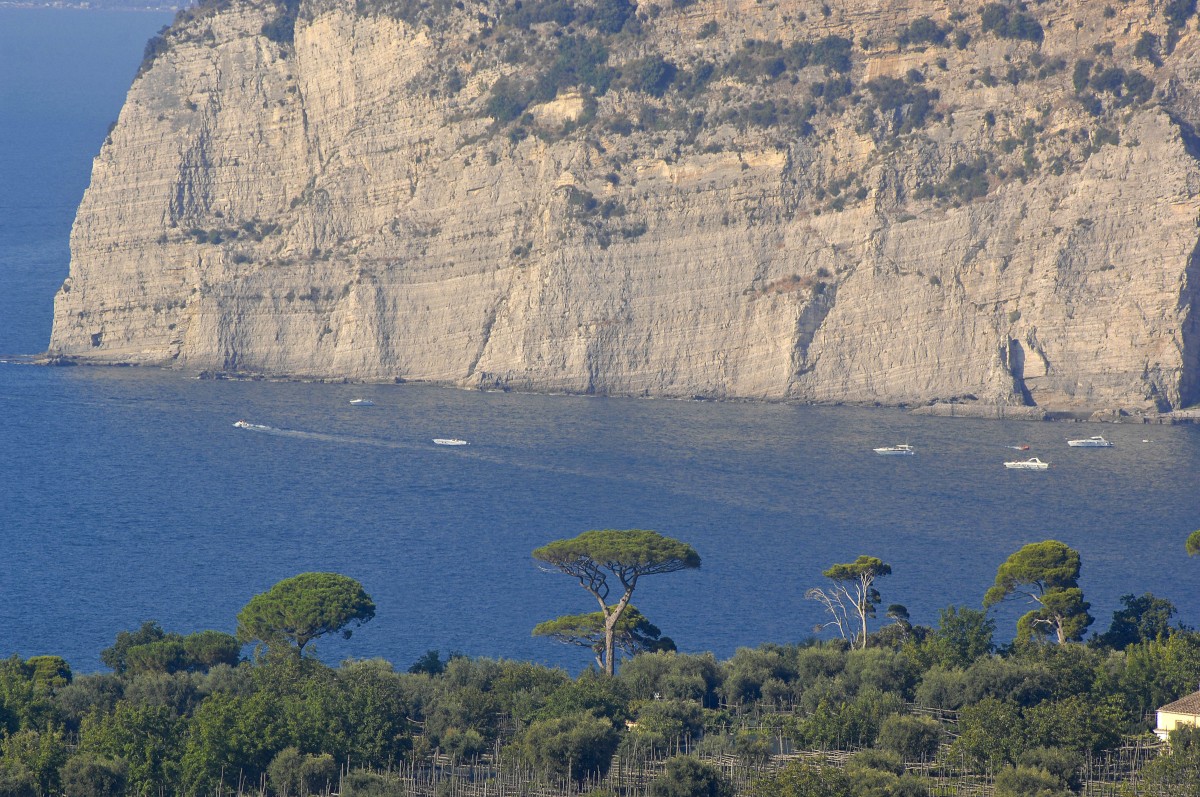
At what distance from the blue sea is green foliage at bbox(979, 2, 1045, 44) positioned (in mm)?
19665

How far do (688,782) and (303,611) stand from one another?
1451 centimetres

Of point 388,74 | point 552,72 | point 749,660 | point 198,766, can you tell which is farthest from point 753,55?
point 198,766

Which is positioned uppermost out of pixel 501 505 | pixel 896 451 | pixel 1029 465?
pixel 896 451

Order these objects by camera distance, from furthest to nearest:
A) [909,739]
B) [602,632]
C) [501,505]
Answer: [501,505] < [602,632] < [909,739]

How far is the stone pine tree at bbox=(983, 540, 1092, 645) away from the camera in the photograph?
46125 mm

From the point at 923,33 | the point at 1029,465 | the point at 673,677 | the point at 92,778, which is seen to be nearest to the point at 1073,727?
the point at 673,677

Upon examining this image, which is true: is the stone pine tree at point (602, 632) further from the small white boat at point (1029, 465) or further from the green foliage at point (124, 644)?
the small white boat at point (1029, 465)

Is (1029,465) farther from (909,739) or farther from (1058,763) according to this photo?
(1058,763)

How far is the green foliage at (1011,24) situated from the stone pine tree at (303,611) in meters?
59.3

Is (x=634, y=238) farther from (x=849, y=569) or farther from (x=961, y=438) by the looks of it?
(x=849, y=569)

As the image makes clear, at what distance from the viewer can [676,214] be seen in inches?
3733

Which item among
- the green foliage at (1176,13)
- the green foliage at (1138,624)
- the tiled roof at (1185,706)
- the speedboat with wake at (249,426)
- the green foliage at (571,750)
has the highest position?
the green foliage at (1176,13)

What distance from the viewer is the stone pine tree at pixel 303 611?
147ft

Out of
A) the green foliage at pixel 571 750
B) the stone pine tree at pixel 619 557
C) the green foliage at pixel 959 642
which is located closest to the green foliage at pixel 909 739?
the green foliage at pixel 571 750
